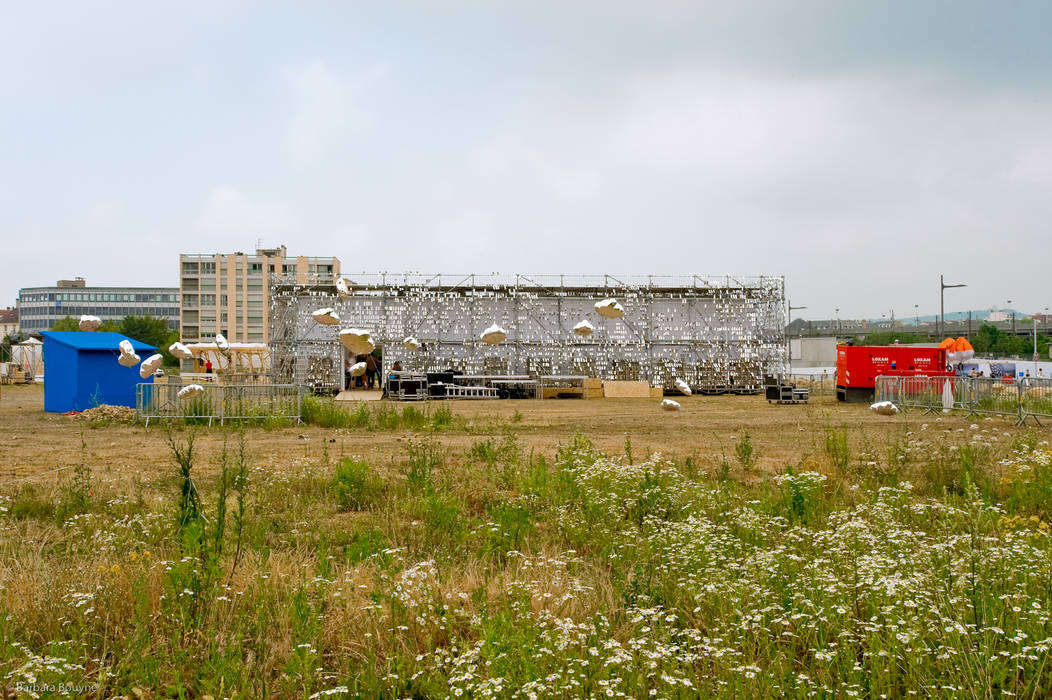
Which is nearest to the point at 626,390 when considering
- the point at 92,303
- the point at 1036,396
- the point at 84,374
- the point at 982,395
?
the point at 982,395

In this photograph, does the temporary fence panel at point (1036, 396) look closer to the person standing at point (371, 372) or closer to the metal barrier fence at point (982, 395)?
the metal barrier fence at point (982, 395)

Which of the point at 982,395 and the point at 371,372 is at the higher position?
the point at 371,372

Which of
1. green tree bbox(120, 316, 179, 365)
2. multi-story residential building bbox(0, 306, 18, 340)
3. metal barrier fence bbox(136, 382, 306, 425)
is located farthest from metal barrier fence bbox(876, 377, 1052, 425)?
multi-story residential building bbox(0, 306, 18, 340)

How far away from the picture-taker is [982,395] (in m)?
23.0

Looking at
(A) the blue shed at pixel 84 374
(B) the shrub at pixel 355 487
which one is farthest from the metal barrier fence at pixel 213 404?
(B) the shrub at pixel 355 487

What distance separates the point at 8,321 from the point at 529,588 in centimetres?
20157

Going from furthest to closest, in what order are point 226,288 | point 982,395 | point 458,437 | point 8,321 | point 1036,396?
point 8,321
point 226,288
point 982,395
point 1036,396
point 458,437

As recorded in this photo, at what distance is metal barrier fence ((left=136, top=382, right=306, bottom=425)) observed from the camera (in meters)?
19.0

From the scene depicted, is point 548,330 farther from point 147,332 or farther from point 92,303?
point 92,303

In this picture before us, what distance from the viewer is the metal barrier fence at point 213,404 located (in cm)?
1897

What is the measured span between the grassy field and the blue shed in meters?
15.3

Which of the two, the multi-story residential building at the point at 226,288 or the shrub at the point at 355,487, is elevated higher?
the multi-story residential building at the point at 226,288

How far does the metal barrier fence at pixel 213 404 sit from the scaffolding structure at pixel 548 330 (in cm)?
2115

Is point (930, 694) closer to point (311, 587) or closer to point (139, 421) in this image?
point (311, 587)
